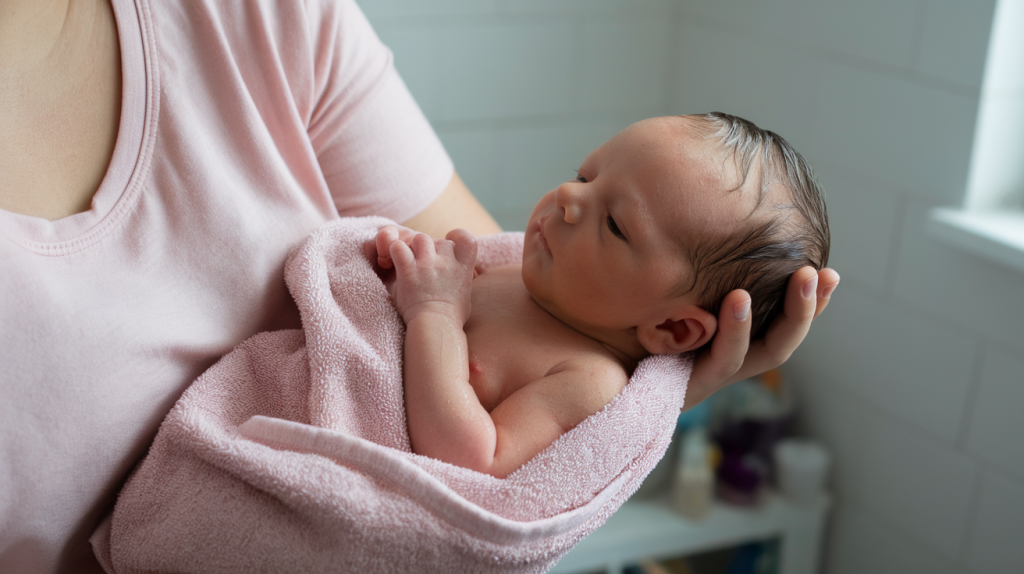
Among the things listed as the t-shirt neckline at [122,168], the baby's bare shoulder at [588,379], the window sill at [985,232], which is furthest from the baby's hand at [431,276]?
the window sill at [985,232]

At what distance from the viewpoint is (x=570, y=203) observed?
2.46 ft

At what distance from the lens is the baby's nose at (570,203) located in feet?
2.46

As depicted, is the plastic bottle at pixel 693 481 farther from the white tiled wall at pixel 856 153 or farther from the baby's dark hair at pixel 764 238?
the baby's dark hair at pixel 764 238

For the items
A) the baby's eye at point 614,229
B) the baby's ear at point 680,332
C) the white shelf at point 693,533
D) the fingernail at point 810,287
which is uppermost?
the baby's eye at point 614,229

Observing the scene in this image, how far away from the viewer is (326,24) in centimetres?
79

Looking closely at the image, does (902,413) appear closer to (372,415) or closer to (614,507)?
(614,507)

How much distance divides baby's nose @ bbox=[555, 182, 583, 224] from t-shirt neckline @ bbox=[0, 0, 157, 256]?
0.36 m

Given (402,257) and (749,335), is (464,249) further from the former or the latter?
(749,335)

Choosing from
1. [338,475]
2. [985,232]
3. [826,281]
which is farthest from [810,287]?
[985,232]

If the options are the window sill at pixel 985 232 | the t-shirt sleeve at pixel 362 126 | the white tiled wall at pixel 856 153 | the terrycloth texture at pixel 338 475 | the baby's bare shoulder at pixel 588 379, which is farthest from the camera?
the white tiled wall at pixel 856 153

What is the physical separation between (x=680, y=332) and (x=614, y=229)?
0.12 m

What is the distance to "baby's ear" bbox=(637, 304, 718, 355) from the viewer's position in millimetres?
741

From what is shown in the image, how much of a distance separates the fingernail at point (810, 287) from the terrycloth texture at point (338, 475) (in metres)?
0.14

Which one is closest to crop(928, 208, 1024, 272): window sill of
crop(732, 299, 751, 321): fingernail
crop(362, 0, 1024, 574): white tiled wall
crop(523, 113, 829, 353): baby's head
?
crop(362, 0, 1024, 574): white tiled wall
